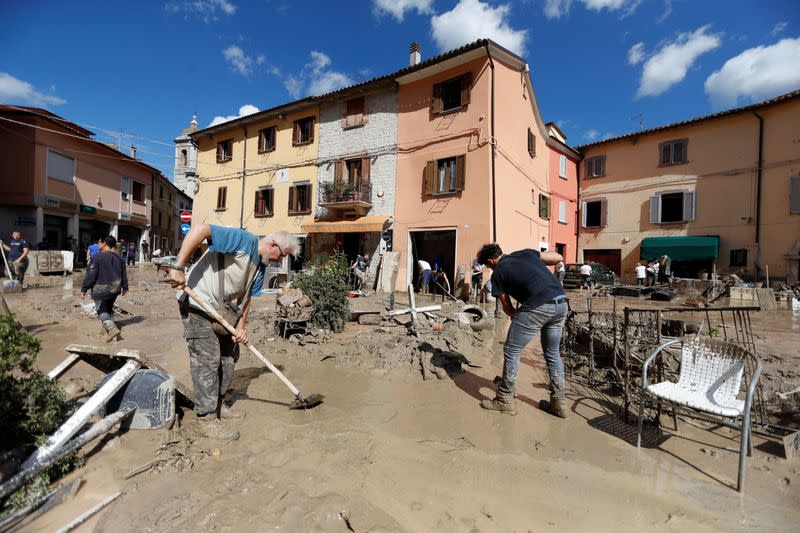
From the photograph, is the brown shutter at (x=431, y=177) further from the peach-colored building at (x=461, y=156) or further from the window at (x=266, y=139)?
the window at (x=266, y=139)

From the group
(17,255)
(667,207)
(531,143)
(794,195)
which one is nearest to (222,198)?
(17,255)

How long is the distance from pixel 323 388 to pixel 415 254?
36.9ft

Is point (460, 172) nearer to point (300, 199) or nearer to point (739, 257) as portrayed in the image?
point (300, 199)

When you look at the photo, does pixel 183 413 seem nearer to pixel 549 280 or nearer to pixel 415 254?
pixel 549 280

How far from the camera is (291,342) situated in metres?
5.98

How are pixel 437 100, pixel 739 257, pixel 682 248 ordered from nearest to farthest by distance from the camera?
pixel 437 100
pixel 739 257
pixel 682 248

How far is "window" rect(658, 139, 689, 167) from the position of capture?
1880cm

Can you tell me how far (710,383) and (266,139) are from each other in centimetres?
2089

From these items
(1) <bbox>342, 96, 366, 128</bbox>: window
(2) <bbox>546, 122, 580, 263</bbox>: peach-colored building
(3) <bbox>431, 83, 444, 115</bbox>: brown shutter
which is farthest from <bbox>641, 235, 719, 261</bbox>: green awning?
(1) <bbox>342, 96, 366, 128</bbox>: window

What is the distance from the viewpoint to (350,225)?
15.8 metres

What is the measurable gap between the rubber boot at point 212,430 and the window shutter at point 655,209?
22.5 meters

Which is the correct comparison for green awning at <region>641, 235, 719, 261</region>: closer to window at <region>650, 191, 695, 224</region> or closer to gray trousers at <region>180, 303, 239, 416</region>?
window at <region>650, 191, 695, 224</region>

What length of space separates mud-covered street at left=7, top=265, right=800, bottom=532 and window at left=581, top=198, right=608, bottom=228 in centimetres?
1983

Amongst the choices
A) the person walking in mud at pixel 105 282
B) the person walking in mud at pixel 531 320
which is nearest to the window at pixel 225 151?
the person walking in mud at pixel 105 282
